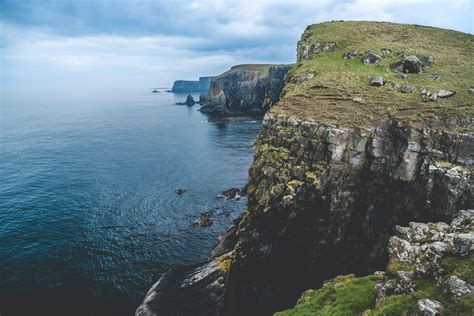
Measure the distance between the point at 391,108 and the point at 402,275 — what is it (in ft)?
91.5

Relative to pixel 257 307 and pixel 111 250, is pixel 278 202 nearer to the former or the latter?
pixel 257 307

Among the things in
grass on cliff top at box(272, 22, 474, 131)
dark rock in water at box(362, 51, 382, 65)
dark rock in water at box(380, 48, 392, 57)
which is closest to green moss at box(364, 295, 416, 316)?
grass on cliff top at box(272, 22, 474, 131)

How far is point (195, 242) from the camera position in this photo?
172 ft

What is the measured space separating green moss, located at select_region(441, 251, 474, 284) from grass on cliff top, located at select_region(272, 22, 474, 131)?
23.1 m

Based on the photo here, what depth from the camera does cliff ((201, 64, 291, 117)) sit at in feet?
559

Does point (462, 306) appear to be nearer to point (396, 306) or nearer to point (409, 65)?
point (396, 306)

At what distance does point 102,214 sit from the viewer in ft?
200

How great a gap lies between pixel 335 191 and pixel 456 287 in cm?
2181

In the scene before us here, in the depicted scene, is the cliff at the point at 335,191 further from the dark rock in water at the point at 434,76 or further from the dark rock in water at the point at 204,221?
the dark rock in water at the point at 204,221

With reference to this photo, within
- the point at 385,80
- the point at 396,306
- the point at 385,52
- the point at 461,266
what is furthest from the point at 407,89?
the point at 396,306

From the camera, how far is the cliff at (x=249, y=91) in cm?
17025

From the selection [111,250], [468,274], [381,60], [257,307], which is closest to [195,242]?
[111,250]

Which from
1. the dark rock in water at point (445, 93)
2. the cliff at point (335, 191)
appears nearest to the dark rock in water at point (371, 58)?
the cliff at point (335, 191)

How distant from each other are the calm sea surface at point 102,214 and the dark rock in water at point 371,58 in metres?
37.4
